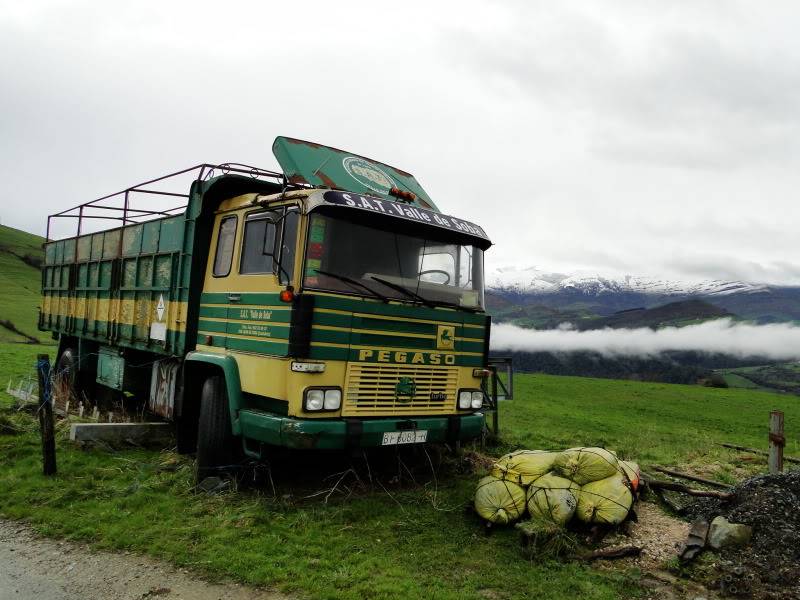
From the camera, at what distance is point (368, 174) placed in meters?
8.34

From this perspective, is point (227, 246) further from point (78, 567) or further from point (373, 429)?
point (78, 567)

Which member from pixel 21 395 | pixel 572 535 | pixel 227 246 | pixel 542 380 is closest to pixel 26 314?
pixel 542 380

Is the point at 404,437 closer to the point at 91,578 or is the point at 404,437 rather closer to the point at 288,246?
the point at 288,246

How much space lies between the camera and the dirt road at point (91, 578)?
454cm

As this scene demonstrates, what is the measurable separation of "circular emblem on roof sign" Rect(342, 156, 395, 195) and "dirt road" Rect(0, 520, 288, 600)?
16.4 feet

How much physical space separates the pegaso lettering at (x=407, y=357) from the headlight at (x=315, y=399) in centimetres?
55

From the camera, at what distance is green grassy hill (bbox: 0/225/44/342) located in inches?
1921

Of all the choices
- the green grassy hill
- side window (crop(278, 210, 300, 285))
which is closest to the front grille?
side window (crop(278, 210, 300, 285))

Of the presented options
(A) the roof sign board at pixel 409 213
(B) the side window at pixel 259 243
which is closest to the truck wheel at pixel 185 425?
(B) the side window at pixel 259 243

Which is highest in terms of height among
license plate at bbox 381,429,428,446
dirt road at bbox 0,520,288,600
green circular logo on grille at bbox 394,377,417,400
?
green circular logo on grille at bbox 394,377,417,400

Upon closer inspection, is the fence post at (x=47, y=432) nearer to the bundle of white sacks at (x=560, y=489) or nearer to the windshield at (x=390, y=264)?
the windshield at (x=390, y=264)

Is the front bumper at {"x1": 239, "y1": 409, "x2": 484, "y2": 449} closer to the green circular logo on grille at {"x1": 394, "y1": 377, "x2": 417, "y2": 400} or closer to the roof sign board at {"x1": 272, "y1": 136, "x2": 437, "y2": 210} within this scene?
the green circular logo on grille at {"x1": 394, "y1": 377, "x2": 417, "y2": 400}

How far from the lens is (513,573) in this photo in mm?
4988

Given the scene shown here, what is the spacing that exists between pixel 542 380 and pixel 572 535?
124 ft
